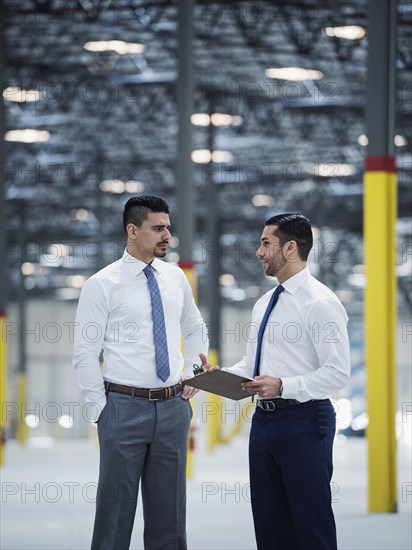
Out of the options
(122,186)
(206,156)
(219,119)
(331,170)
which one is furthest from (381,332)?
(122,186)

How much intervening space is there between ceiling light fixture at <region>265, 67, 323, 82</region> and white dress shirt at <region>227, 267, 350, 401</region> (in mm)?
17563

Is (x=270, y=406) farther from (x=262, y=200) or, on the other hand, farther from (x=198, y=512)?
(x=262, y=200)

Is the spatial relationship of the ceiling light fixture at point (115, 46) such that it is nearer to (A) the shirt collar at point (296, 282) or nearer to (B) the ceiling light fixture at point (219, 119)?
(B) the ceiling light fixture at point (219, 119)

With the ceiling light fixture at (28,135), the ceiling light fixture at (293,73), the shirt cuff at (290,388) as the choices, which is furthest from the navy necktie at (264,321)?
the ceiling light fixture at (28,135)

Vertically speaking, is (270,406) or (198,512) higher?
(270,406)

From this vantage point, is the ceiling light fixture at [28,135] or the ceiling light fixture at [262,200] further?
the ceiling light fixture at [262,200]

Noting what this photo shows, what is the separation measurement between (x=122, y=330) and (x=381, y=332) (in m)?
5.08

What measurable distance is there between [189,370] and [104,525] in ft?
2.90

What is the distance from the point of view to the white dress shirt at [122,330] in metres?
5.24

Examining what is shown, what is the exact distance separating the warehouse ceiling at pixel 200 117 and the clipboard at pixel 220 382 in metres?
8.64

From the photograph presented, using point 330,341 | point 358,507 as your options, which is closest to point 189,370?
point 330,341

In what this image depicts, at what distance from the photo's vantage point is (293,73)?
22266 mm

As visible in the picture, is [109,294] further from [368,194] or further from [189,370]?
[368,194]

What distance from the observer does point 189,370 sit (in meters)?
5.66
